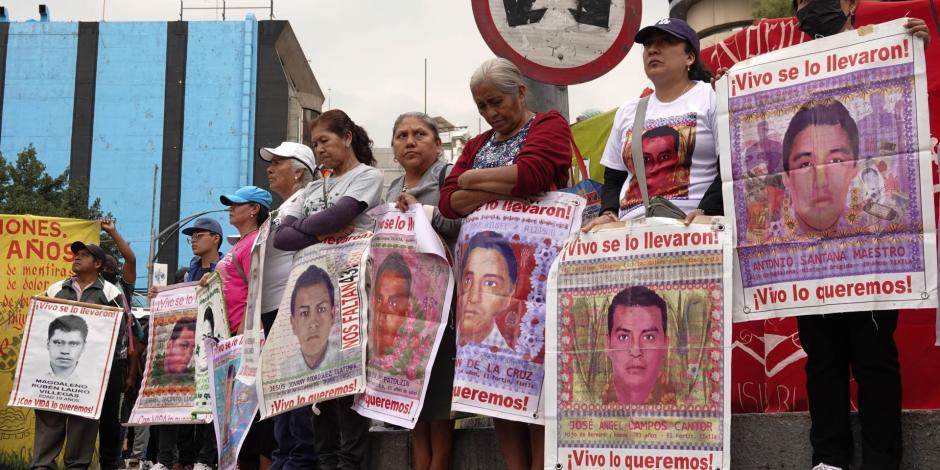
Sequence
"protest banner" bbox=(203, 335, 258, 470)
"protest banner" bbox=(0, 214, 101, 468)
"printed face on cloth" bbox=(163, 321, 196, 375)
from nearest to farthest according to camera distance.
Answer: "protest banner" bbox=(203, 335, 258, 470)
"printed face on cloth" bbox=(163, 321, 196, 375)
"protest banner" bbox=(0, 214, 101, 468)

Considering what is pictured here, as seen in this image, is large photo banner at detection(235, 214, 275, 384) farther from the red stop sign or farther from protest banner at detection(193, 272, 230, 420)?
the red stop sign

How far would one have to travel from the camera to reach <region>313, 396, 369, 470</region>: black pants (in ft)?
20.0

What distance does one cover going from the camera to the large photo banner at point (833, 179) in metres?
4.24

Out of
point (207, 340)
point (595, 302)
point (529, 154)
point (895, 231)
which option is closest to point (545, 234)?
point (529, 154)

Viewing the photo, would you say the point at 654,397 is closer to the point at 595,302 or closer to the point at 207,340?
the point at 595,302

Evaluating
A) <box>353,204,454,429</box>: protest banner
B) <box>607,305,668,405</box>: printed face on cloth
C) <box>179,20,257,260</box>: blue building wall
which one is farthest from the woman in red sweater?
<box>179,20,257,260</box>: blue building wall

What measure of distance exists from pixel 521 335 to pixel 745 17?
116 feet

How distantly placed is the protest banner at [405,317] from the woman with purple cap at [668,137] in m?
1.05

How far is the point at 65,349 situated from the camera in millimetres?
9523

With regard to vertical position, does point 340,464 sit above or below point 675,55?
below

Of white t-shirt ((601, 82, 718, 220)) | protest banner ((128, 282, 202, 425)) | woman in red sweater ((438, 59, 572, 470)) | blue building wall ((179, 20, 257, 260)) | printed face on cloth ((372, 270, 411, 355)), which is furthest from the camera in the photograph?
blue building wall ((179, 20, 257, 260))

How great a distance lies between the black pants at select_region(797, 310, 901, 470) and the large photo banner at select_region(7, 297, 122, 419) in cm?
652

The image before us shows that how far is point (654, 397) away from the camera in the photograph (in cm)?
443

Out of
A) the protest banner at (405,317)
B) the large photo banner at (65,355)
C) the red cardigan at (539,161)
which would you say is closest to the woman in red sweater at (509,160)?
the red cardigan at (539,161)
